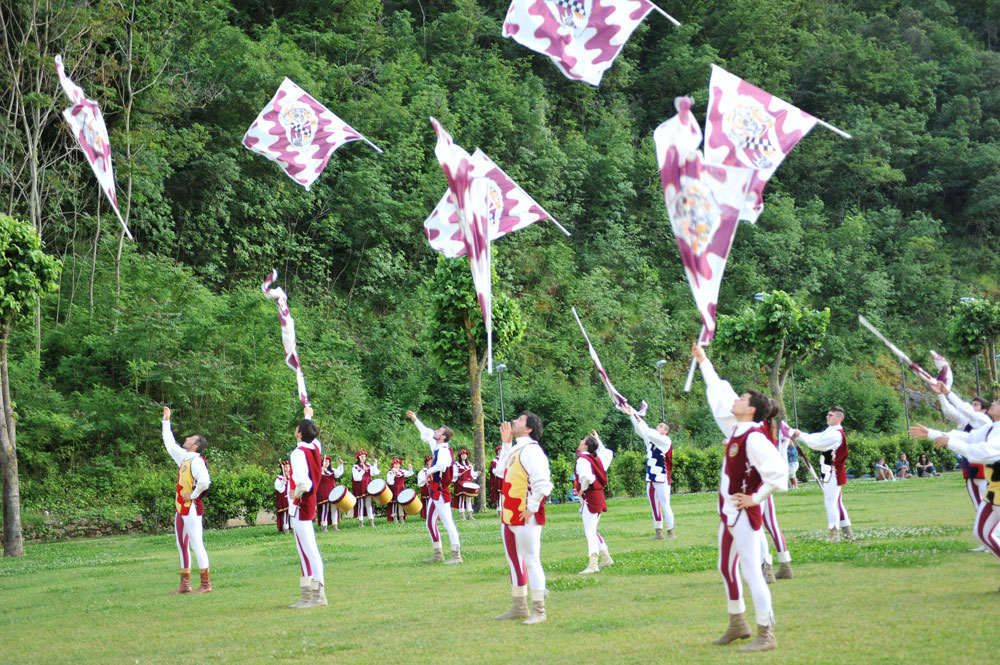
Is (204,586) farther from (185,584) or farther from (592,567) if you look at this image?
(592,567)

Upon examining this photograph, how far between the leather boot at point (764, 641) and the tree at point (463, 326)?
1814 centimetres

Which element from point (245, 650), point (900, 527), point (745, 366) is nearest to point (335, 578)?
point (245, 650)

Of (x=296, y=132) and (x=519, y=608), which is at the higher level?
(x=296, y=132)

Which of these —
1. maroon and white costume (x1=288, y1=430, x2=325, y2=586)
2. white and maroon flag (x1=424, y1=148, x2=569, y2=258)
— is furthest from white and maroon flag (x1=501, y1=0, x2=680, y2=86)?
maroon and white costume (x1=288, y1=430, x2=325, y2=586)

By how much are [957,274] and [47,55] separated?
5226 centimetres

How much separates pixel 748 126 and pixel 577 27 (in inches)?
113

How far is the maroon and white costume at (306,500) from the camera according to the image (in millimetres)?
10359

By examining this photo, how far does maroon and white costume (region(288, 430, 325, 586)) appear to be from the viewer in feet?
34.0

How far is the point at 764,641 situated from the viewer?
6.86 m

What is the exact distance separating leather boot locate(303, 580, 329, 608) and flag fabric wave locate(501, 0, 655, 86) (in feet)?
21.7

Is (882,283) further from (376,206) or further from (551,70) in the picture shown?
(376,206)

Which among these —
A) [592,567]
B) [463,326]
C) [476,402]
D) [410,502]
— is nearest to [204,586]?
[592,567]

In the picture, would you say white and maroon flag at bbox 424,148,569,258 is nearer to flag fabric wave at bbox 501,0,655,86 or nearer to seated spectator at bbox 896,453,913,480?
flag fabric wave at bbox 501,0,655,86

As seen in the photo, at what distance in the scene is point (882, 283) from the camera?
53.4 metres
